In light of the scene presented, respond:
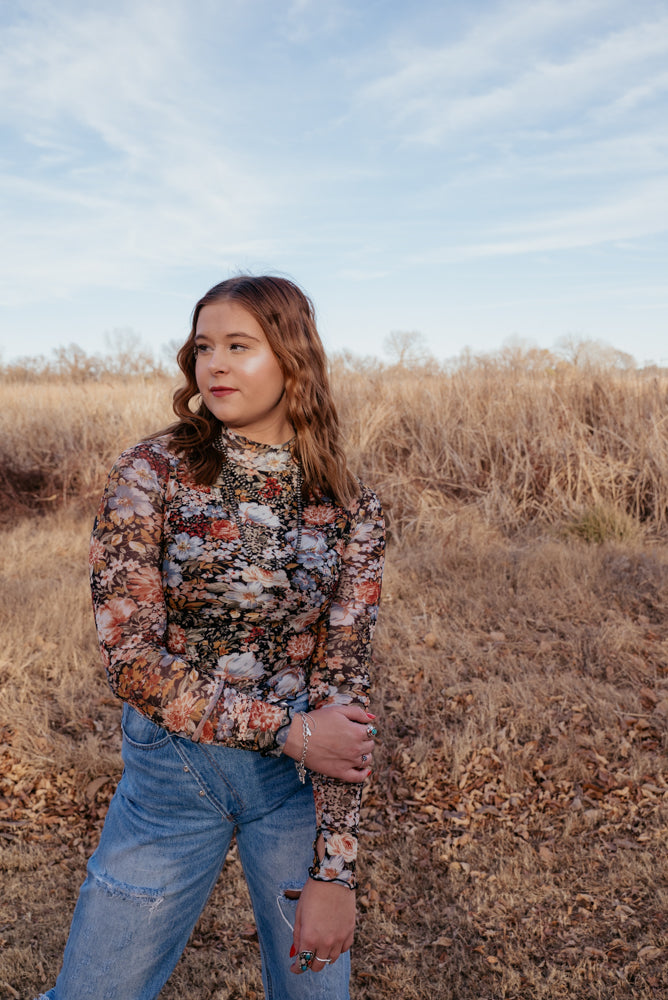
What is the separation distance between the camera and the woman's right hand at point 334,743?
1351 millimetres

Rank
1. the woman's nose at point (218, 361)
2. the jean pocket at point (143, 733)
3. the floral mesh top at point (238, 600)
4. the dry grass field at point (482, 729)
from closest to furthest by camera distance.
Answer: the floral mesh top at point (238, 600)
the jean pocket at point (143, 733)
the woman's nose at point (218, 361)
the dry grass field at point (482, 729)

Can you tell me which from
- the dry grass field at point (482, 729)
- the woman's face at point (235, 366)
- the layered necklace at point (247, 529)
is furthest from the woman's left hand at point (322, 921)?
the dry grass field at point (482, 729)

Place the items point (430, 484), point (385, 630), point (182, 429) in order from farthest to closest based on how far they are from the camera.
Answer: point (430, 484) < point (385, 630) < point (182, 429)

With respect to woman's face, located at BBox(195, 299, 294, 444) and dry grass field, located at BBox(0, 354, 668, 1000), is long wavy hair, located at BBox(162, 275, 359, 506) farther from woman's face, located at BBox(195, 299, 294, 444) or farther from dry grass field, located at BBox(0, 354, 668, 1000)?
dry grass field, located at BBox(0, 354, 668, 1000)

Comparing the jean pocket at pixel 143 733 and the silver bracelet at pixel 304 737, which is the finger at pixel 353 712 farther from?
the jean pocket at pixel 143 733

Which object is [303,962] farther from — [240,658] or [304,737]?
[240,658]

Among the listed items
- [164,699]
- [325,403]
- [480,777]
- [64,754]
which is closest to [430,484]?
[480,777]

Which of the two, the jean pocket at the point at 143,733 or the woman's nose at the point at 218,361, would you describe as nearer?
the jean pocket at the point at 143,733

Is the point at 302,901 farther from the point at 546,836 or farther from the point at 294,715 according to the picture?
the point at 546,836

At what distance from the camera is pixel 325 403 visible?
1752mm

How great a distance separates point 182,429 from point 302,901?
1.02m

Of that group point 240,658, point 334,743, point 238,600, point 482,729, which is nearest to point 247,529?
point 238,600

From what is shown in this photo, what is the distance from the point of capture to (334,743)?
4.50ft

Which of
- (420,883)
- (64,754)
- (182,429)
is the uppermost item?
(182,429)
